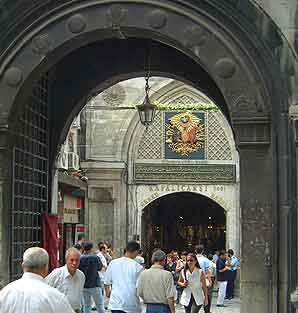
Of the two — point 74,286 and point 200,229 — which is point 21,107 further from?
point 200,229

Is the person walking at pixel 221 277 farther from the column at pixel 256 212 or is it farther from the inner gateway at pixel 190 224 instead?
the inner gateway at pixel 190 224

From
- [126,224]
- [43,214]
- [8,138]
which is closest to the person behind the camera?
[8,138]

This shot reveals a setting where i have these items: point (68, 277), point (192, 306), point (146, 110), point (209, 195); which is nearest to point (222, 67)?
point (68, 277)

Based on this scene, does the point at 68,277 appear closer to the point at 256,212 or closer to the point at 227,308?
the point at 256,212

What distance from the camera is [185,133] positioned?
2978cm

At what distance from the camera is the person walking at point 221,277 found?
21.7m

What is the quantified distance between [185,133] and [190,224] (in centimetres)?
1121

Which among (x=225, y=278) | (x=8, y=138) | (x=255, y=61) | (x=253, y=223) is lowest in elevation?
(x=225, y=278)

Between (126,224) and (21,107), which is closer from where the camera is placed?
(21,107)

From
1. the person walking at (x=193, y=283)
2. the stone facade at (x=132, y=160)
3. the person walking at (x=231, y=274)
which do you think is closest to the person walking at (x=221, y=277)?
the person walking at (x=231, y=274)

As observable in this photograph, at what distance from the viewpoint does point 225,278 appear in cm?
2227

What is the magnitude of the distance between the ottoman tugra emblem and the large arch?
19986 millimetres

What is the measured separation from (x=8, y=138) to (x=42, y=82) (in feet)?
9.98

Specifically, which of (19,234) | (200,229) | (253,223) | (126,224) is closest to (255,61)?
(253,223)
